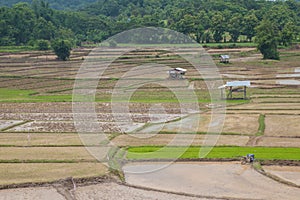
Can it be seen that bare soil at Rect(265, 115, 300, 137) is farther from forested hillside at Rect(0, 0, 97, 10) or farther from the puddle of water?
forested hillside at Rect(0, 0, 97, 10)

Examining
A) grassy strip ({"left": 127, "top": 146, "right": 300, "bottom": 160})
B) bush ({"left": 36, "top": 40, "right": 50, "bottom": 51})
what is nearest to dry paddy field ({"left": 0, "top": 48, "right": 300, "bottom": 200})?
grassy strip ({"left": 127, "top": 146, "right": 300, "bottom": 160})

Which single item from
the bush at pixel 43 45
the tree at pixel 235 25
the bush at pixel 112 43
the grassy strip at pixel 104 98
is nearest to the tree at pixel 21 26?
the bush at pixel 43 45

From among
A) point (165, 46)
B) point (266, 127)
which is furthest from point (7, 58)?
point (266, 127)

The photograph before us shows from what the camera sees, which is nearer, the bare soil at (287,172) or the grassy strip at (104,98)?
the bare soil at (287,172)

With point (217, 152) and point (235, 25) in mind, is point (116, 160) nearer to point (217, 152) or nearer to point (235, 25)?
point (217, 152)

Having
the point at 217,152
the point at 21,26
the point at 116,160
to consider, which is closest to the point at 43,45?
the point at 21,26

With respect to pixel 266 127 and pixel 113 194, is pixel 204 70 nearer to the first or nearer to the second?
pixel 266 127

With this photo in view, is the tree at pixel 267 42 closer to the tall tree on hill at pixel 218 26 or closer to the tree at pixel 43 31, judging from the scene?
the tall tree on hill at pixel 218 26
